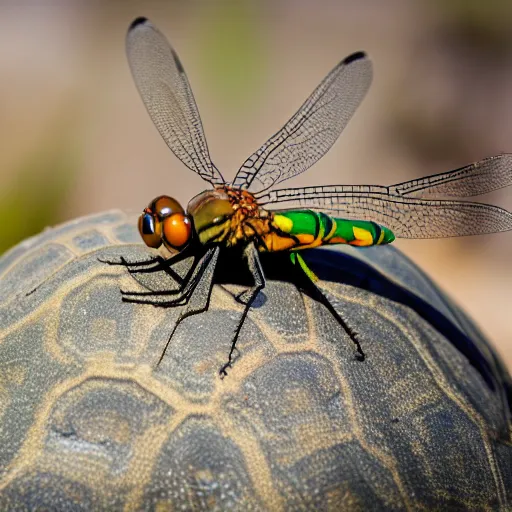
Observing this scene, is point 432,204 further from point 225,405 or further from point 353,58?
point 225,405

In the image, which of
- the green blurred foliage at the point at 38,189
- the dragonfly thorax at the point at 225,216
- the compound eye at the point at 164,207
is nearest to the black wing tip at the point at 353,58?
the dragonfly thorax at the point at 225,216

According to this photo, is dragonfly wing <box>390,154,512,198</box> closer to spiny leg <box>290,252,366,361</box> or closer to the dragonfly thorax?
spiny leg <box>290,252,366,361</box>

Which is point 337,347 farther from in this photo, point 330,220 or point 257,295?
point 330,220

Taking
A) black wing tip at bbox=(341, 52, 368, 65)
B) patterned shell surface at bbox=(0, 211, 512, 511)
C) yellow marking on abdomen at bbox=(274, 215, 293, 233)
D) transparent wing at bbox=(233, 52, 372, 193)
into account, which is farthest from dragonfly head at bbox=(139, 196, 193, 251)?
black wing tip at bbox=(341, 52, 368, 65)

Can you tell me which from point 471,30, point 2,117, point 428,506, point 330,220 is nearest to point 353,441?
point 428,506

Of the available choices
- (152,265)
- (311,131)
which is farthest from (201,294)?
(311,131)

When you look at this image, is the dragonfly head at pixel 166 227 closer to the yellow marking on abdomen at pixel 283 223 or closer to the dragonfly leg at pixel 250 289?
the dragonfly leg at pixel 250 289
